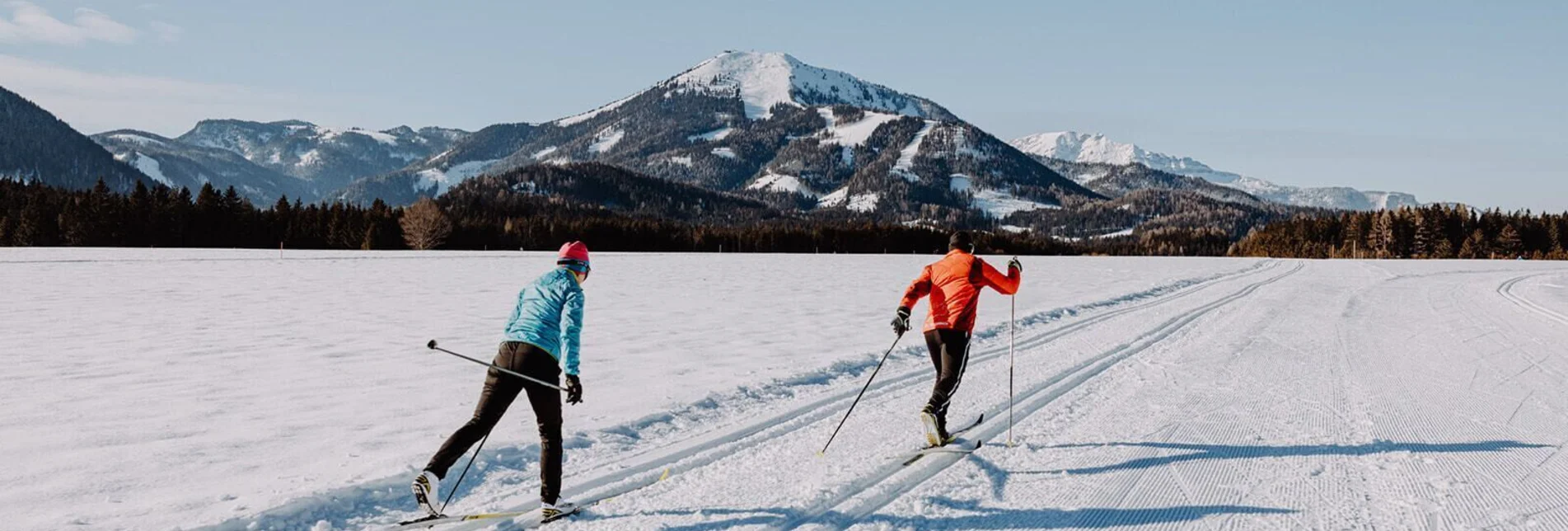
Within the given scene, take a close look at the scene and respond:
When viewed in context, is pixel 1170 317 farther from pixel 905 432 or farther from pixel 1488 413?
pixel 905 432

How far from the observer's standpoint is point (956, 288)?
7.00 m

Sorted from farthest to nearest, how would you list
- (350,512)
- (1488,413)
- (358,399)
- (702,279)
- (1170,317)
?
1. (702,279)
2. (1170,317)
3. (358,399)
4. (1488,413)
5. (350,512)

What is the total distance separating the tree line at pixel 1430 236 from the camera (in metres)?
94.1

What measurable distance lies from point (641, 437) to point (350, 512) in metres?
2.66

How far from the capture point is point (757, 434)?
7566mm

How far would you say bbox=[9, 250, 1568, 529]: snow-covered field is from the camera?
5.51 m

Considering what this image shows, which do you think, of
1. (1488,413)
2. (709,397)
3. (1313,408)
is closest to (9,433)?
(709,397)

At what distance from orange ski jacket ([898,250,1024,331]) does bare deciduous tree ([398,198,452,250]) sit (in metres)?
81.2

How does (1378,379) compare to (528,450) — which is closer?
(528,450)

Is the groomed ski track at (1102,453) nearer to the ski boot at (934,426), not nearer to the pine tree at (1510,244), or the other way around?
the ski boot at (934,426)

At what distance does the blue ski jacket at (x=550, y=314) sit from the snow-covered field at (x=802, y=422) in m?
1.16

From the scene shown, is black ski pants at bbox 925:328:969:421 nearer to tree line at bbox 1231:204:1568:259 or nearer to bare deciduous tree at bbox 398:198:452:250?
bare deciduous tree at bbox 398:198:452:250

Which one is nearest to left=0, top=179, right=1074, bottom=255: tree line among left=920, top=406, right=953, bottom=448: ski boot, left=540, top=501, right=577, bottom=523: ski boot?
left=920, top=406, right=953, bottom=448: ski boot

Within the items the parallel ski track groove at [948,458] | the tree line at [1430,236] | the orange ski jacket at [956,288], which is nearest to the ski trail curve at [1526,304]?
the parallel ski track groove at [948,458]
